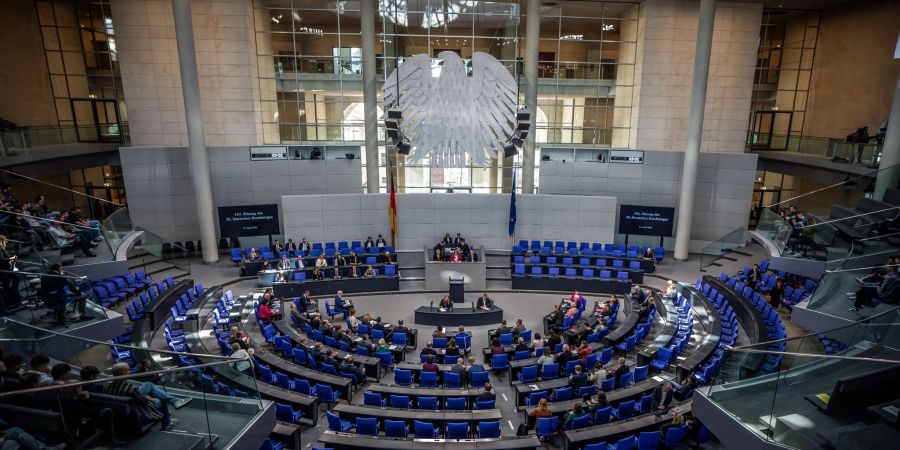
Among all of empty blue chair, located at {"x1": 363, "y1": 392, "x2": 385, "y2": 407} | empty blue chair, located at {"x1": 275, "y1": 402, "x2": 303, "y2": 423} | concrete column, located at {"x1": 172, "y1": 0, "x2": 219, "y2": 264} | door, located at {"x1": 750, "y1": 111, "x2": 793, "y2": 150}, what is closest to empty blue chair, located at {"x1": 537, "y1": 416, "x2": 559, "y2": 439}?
empty blue chair, located at {"x1": 363, "y1": 392, "x2": 385, "y2": 407}

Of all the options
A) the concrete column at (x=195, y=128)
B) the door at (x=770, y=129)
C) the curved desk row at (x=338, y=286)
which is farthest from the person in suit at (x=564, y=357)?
the door at (x=770, y=129)

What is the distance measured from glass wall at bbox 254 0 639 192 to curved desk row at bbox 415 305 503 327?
827 cm

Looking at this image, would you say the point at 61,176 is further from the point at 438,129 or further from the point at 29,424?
the point at 29,424

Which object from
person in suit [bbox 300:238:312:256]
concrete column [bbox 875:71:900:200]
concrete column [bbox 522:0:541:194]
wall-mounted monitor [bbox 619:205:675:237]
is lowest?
person in suit [bbox 300:238:312:256]

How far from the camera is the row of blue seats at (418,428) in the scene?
30.0ft

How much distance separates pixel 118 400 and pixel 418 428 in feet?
17.0

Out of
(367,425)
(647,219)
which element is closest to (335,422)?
(367,425)

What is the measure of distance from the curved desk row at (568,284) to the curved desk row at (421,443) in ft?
33.4

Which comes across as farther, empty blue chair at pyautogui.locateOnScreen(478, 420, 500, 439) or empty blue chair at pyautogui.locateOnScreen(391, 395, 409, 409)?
empty blue chair at pyautogui.locateOnScreen(391, 395, 409, 409)

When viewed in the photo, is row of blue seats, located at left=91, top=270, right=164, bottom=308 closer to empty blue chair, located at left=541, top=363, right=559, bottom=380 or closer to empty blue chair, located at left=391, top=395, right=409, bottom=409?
empty blue chair, located at left=391, top=395, right=409, bottom=409

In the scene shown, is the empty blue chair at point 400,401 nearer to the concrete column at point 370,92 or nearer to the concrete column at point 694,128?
the concrete column at point 370,92

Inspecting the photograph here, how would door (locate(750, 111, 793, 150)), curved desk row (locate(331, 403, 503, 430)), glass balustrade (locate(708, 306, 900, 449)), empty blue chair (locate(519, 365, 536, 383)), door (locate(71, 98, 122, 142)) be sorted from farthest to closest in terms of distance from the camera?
door (locate(750, 111, 793, 150))
door (locate(71, 98, 122, 142))
empty blue chair (locate(519, 365, 536, 383))
curved desk row (locate(331, 403, 503, 430))
glass balustrade (locate(708, 306, 900, 449))

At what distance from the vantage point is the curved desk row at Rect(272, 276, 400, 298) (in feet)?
58.9

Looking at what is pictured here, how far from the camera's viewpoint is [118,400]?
5301mm
